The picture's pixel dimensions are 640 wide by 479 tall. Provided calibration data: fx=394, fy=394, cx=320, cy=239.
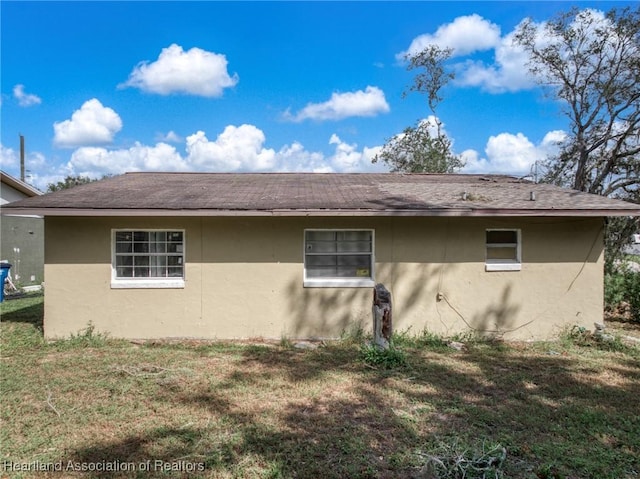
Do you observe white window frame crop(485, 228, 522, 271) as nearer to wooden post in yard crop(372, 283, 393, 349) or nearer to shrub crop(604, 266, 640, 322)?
wooden post in yard crop(372, 283, 393, 349)

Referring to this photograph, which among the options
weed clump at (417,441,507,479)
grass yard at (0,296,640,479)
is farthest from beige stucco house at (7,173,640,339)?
weed clump at (417,441,507,479)

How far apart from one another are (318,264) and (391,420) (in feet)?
12.4

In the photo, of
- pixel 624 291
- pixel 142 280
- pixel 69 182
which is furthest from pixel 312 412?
pixel 69 182

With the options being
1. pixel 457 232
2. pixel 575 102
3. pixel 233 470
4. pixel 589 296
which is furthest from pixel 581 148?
pixel 233 470

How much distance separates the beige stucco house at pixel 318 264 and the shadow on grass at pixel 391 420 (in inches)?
53.5

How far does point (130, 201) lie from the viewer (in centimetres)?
725

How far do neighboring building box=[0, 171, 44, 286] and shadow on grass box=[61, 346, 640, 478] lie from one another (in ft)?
44.0

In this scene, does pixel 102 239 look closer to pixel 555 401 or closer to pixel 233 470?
pixel 233 470

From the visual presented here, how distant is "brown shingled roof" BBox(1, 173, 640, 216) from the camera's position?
6.93m

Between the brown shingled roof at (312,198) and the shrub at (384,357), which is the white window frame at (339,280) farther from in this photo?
the shrub at (384,357)

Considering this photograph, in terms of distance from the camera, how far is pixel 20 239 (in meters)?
15.2

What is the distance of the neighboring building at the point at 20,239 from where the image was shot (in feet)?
47.6

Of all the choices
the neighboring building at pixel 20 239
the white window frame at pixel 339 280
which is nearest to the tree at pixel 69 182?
the neighboring building at pixel 20 239

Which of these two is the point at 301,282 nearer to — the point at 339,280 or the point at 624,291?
the point at 339,280
